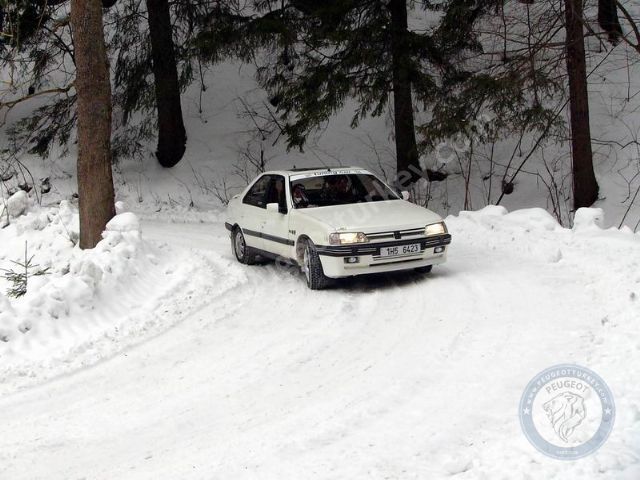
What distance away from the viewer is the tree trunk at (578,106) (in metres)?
13.8

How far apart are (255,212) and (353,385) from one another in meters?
5.23

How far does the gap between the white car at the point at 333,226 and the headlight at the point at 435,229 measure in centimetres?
1

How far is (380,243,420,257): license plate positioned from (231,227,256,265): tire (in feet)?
9.15

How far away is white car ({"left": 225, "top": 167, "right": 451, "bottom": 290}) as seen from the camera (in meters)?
8.91

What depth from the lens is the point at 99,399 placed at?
608 cm

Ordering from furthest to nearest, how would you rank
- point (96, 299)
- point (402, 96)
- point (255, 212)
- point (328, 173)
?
point (402, 96), point (255, 212), point (328, 173), point (96, 299)

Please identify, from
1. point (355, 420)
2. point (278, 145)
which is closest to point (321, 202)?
point (355, 420)

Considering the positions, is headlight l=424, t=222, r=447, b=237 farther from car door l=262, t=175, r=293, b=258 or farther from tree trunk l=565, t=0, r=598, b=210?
tree trunk l=565, t=0, r=598, b=210

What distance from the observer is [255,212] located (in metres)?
10.8

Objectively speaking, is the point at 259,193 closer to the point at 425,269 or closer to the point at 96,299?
the point at 425,269

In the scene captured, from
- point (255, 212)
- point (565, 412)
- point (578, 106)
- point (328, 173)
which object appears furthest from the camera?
point (578, 106)

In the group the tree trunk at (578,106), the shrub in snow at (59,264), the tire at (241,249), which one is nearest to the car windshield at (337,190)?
the tire at (241,249)

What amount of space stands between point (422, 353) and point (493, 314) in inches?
54.4

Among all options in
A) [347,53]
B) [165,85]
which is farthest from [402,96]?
[165,85]
